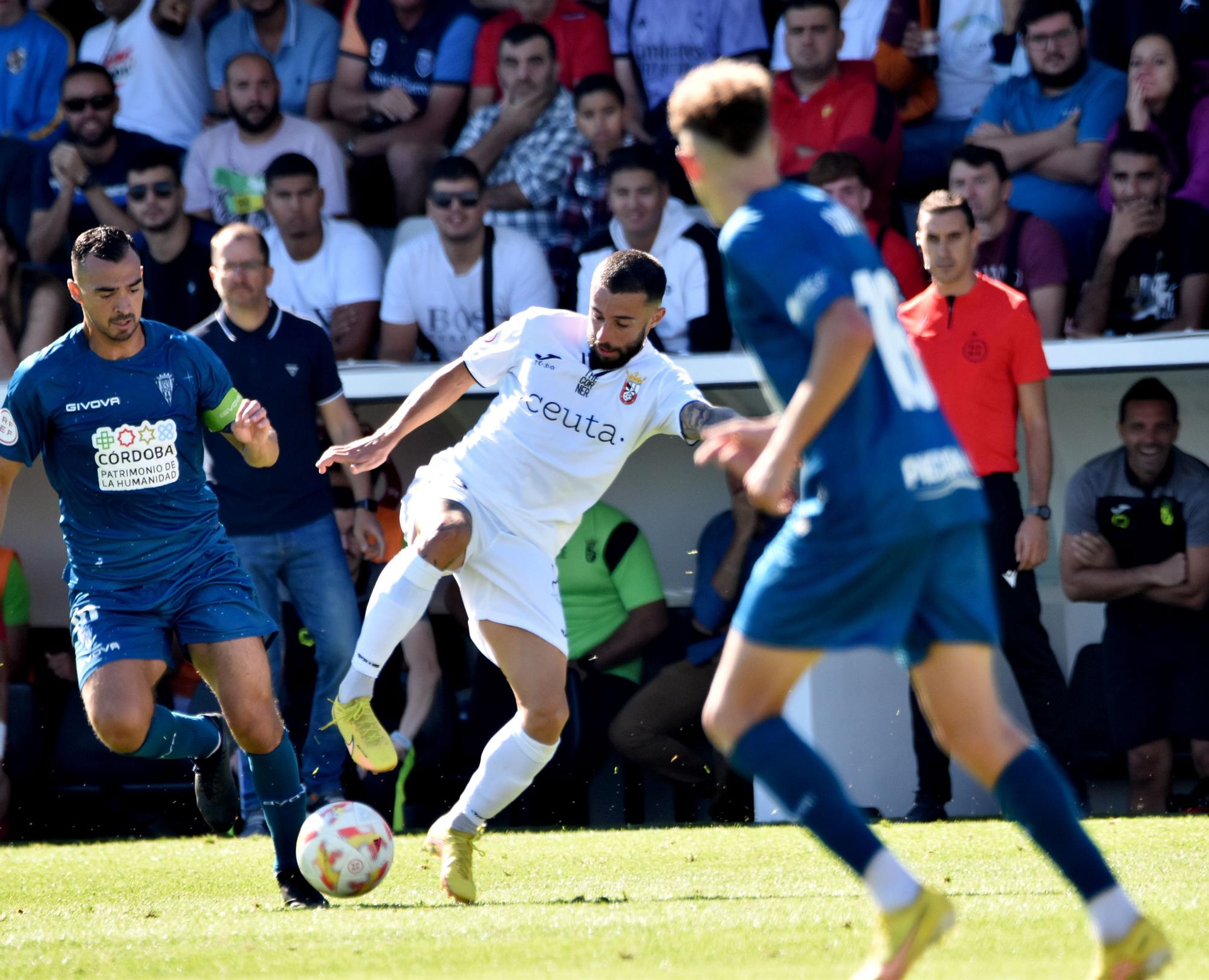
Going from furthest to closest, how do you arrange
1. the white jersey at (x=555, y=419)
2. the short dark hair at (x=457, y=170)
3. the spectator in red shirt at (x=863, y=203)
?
the short dark hair at (x=457, y=170), the spectator in red shirt at (x=863, y=203), the white jersey at (x=555, y=419)

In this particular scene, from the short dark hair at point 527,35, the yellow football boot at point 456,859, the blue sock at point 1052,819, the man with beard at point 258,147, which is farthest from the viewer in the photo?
the man with beard at point 258,147

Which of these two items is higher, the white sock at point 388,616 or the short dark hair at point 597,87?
the short dark hair at point 597,87

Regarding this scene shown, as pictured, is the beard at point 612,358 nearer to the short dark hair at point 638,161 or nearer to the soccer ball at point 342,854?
the soccer ball at point 342,854

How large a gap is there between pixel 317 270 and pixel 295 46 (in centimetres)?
203

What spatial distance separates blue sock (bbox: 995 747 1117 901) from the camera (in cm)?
329

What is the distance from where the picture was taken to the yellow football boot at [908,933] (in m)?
3.19

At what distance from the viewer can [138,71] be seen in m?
10.5

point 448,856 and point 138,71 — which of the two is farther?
point 138,71

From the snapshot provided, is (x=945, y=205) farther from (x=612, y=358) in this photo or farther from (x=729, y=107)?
(x=729, y=107)

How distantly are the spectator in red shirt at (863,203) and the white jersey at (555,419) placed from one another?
8.56 ft

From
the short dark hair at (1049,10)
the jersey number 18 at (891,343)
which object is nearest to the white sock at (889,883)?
the jersey number 18 at (891,343)

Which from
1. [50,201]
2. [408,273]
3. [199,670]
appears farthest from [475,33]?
[199,670]

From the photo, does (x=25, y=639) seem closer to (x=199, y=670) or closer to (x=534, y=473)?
(x=199, y=670)

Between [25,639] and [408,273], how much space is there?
3.06 meters
